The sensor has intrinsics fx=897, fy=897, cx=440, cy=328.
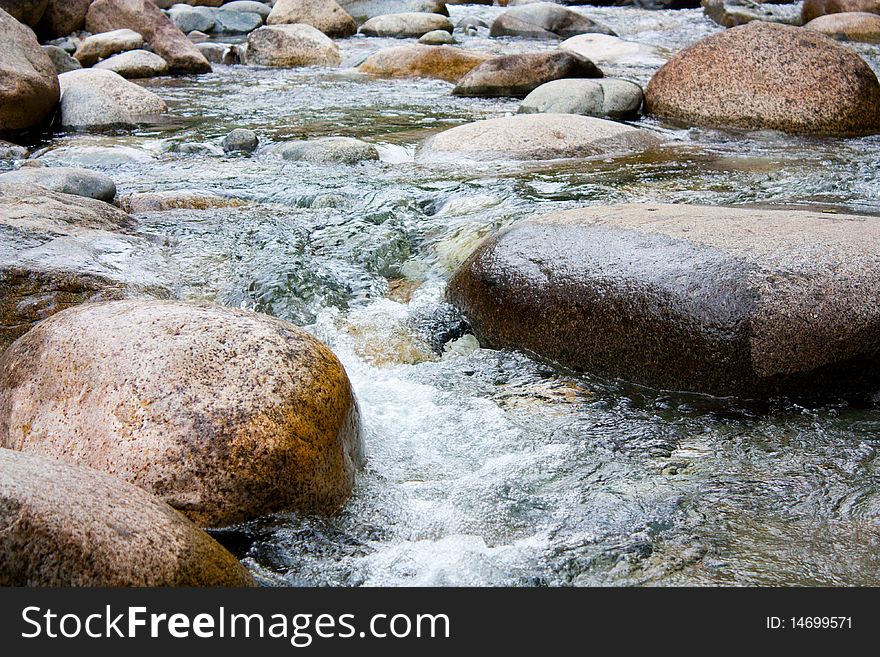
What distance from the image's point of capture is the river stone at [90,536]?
6.94 feet

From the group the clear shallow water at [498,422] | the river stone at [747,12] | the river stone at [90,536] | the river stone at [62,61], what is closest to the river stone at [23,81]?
the clear shallow water at [498,422]

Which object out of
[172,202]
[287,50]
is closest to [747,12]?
[287,50]

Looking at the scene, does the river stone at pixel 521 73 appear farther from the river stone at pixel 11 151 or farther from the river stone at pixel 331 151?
the river stone at pixel 11 151

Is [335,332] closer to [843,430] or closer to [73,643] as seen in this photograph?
[843,430]

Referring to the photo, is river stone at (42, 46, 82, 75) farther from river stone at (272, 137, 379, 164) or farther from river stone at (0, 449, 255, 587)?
river stone at (0, 449, 255, 587)

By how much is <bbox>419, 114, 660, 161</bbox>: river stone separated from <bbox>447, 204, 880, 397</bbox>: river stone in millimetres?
3251

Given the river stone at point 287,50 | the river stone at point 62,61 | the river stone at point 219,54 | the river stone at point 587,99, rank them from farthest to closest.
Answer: the river stone at point 219,54
the river stone at point 287,50
the river stone at point 62,61
the river stone at point 587,99

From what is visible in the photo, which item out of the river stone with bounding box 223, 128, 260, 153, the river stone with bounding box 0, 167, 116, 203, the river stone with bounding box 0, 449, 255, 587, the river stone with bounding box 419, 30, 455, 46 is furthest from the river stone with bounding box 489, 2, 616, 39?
the river stone with bounding box 0, 449, 255, 587

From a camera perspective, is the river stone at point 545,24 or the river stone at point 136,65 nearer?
the river stone at point 136,65

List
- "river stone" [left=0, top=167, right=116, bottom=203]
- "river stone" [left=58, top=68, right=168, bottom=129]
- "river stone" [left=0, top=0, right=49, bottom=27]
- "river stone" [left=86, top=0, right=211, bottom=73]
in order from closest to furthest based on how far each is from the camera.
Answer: "river stone" [left=0, top=167, right=116, bottom=203] → "river stone" [left=58, top=68, right=168, bottom=129] → "river stone" [left=86, top=0, right=211, bottom=73] → "river stone" [left=0, top=0, right=49, bottom=27]

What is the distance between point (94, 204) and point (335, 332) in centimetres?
202

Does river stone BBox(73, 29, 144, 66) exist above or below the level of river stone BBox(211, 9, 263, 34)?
above

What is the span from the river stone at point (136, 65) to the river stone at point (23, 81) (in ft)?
13.5

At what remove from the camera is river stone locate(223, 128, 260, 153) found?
8328 millimetres
